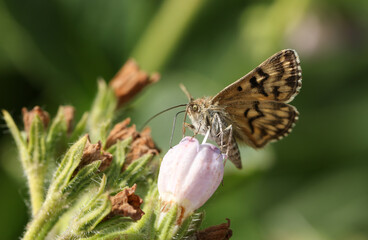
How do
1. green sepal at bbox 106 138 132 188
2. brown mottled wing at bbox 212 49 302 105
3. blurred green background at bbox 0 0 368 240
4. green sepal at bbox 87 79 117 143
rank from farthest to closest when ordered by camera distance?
blurred green background at bbox 0 0 368 240, green sepal at bbox 87 79 117 143, brown mottled wing at bbox 212 49 302 105, green sepal at bbox 106 138 132 188

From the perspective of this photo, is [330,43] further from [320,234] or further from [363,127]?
[320,234]

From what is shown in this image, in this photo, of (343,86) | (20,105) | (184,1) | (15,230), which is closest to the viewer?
(15,230)

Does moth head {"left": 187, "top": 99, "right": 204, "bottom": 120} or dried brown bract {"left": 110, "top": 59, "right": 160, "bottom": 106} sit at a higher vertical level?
dried brown bract {"left": 110, "top": 59, "right": 160, "bottom": 106}

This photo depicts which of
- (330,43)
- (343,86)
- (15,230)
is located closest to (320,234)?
(343,86)

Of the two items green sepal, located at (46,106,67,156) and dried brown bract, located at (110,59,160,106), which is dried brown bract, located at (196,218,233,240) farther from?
dried brown bract, located at (110,59,160,106)

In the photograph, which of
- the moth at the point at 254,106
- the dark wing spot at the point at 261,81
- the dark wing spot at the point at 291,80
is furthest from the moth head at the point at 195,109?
the dark wing spot at the point at 291,80

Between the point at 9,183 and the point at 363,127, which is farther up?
the point at 363,127

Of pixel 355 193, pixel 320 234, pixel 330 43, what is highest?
pixel 330 43

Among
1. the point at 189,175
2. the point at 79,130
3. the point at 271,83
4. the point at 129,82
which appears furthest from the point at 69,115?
the point at 271,83

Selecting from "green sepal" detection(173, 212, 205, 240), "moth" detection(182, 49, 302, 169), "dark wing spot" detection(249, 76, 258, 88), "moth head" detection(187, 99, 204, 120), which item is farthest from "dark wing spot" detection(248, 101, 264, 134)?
"green sepal" detection(173, 212, 205, 240)

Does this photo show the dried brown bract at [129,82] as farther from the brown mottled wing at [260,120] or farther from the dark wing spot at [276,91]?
the dark wing spot at [276,91]
